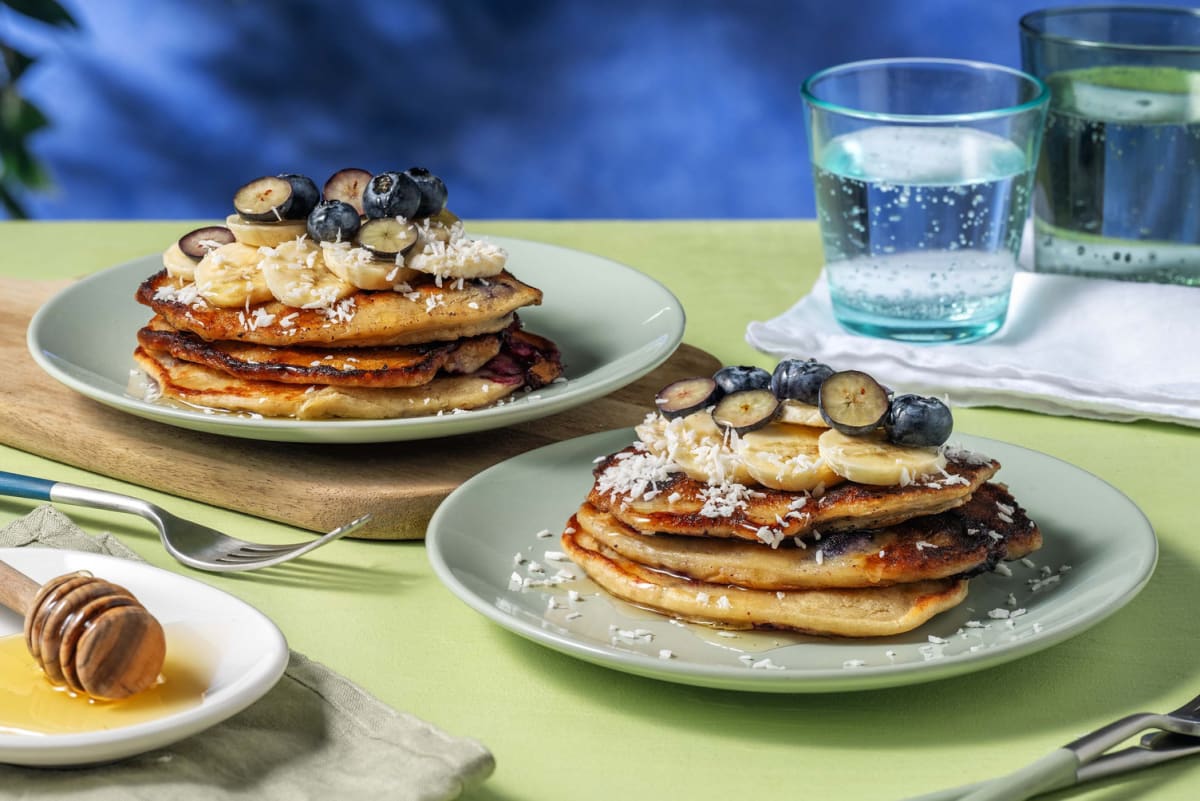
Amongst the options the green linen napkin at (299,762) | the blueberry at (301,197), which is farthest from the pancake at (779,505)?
the blueberry at (301,197)

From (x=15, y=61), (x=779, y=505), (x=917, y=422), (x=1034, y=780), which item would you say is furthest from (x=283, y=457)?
(x=15, y=61)

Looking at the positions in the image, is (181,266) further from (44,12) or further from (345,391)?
(44,12)

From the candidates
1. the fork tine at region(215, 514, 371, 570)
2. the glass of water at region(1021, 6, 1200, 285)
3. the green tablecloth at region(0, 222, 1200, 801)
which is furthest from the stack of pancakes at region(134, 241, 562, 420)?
the glass of water at region(1021, 6, 1200, 285)

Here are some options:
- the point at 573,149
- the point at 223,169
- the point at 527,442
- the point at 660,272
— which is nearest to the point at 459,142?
the point at 573,149

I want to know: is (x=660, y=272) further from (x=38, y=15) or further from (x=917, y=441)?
(x=38, y=15)

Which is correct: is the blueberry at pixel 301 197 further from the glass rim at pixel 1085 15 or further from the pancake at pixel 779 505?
the glass rim at pixel 1085 15

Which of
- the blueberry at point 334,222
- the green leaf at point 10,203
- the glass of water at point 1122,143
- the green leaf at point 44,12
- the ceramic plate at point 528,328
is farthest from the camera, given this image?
the green leaf at point 10,203

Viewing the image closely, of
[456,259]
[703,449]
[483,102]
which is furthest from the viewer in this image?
[483,102]
